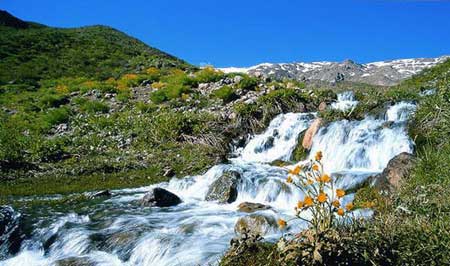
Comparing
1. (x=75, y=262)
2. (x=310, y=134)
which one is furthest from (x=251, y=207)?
(x=310, y=134)

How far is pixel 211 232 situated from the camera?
932cm

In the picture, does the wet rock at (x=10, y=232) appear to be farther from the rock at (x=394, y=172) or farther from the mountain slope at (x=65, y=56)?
the mountain slope at (x=65, y=56)

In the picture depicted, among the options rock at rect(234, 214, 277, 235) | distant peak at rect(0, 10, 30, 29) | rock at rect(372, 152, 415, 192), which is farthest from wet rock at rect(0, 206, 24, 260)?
distant peak at rect(0, 10, 30, 29)

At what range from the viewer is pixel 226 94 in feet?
78.9

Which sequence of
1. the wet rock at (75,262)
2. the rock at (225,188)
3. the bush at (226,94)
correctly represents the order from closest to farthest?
1. the wet rock at (75,262)
2. the rock at (225,188)
3. the bush at (226,94)

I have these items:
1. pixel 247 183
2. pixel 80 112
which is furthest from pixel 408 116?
pixel 80 112

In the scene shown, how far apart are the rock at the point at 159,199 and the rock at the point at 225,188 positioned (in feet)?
2.85

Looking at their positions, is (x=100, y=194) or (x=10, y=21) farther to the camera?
(x=10, y=21)

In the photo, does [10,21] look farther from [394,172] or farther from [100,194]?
[394,172]

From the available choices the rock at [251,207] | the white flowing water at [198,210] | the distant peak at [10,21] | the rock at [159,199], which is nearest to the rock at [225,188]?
the white flowing water at [198,210]

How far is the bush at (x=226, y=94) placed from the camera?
78.5 feet

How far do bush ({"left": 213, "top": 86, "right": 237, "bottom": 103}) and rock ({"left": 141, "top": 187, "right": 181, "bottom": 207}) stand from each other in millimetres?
11701

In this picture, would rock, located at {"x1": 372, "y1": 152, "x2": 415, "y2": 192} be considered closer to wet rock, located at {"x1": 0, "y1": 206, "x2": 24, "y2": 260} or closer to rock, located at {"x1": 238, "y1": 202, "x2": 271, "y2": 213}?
rock, located at {"x1": 238, "y1": 202, "x2": 271, "y2": 213}

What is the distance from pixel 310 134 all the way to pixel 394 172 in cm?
677
